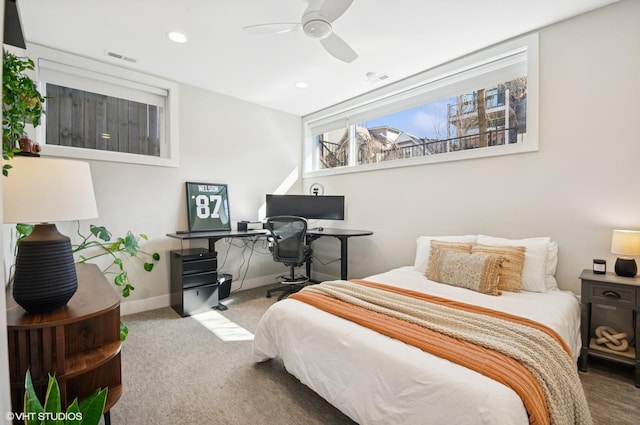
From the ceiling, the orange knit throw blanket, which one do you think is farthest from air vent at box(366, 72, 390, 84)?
the orange knit throw blanket

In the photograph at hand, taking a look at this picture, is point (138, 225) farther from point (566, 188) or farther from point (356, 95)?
point (566, 188)

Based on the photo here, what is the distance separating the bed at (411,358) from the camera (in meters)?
1.13

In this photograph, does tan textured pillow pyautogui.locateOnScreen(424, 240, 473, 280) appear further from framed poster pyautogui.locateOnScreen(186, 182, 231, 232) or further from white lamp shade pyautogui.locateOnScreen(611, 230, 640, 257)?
framed poster pyautogui.locateOnScreen(186, 182, 231, 232)

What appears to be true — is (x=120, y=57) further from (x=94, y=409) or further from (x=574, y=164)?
(x=574, y=164)

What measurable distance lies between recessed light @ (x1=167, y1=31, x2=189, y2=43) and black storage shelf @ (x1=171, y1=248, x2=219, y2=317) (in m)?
2.13

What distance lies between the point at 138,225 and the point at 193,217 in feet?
1.93

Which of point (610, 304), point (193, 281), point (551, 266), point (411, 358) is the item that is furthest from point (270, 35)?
point (610, 304)

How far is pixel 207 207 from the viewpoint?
3791 mm

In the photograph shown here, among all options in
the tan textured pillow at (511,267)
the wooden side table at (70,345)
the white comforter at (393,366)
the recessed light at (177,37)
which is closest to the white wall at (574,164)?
the tan textured pillow at (511,267)

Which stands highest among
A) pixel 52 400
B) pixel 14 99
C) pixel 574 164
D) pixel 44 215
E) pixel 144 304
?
pixel 14 99

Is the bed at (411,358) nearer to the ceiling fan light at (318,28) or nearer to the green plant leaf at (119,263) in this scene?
the green plant leaf at (119,263)

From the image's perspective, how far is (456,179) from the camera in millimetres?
3129

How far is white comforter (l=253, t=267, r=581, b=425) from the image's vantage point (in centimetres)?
112

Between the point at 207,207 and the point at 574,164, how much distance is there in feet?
12.5
